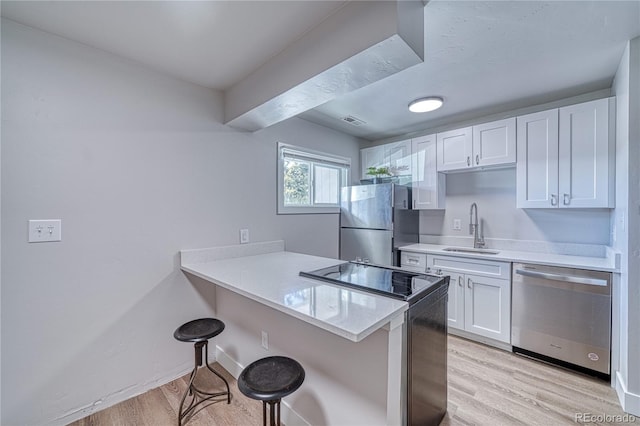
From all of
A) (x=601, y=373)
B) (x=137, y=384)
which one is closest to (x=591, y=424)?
(x=601, y=373)

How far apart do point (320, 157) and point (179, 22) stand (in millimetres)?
2003

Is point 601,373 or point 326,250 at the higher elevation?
point 326,250

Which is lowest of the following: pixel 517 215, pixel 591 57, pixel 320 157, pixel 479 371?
pixel 479 371

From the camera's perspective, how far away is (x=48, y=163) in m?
1.58

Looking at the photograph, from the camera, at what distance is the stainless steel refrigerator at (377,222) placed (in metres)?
3.04

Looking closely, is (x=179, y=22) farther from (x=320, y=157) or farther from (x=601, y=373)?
(x=601, y=373)

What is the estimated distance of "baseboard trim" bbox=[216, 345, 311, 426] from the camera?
61.3 inches

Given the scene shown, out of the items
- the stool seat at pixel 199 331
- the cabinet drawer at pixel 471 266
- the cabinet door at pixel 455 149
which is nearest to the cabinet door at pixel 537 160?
the cabinet door at pixel 455 149

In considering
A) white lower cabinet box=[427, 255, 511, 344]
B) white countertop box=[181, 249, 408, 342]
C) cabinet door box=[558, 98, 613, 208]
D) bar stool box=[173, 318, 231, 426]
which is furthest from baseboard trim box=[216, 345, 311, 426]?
cabinet door box=[558, 98, 613, 208]

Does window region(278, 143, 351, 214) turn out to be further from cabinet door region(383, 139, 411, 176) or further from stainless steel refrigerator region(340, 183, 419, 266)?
cabinet door region(383, 139, 411, 176)

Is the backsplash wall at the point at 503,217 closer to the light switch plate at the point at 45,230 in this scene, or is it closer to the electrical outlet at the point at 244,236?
the electrical outlet at the point at 244,236

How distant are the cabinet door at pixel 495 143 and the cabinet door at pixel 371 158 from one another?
116cm

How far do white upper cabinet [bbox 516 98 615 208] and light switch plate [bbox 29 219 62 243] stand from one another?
371 cm

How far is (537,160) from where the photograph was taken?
2451mm
